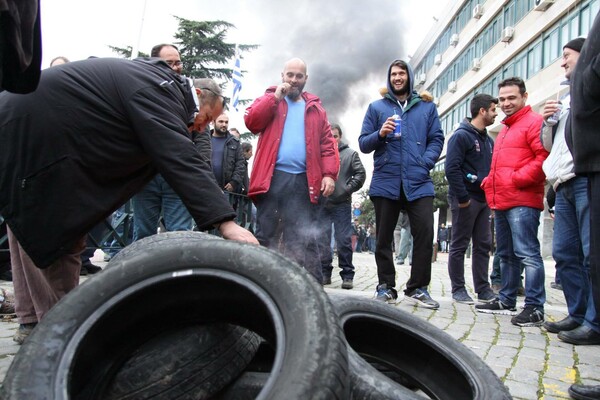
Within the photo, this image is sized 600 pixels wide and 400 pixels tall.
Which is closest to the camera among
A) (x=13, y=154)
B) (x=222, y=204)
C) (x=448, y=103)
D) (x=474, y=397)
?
(x=474, y=397)

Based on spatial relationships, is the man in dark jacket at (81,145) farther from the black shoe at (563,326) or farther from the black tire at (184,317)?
the black shoe at (563,326)

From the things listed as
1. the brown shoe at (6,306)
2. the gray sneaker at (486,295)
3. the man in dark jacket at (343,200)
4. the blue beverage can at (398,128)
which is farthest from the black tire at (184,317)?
the man in dark jacket at (343,200)

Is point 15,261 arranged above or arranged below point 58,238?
below

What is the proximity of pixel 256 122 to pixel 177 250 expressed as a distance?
11.2 feet

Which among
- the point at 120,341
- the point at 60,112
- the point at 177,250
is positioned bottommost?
the point at 120,341

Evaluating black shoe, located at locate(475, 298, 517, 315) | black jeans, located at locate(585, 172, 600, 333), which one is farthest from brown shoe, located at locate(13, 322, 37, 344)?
black shoe, located at locate(475, 298, 517, 315)

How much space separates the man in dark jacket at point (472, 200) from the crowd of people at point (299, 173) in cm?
2

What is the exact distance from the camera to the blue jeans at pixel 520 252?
481 centimetres

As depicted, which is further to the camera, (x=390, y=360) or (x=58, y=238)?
(x=58, y=238)

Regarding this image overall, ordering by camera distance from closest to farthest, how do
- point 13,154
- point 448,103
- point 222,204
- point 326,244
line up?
point 222,204
point 13,154
point 326,244
point 448,103

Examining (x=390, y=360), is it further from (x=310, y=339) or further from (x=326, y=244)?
(x=326, y=244)

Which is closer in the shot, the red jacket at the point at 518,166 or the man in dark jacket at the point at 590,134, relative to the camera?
the man in dark jacket at the point at 590,134

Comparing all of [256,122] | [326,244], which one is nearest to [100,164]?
[256,122]

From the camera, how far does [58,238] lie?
2.71 meters
